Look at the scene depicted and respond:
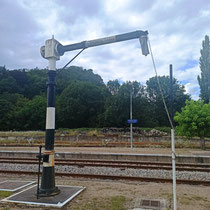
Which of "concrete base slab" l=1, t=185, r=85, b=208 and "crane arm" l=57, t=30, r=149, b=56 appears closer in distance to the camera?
"concrete base slab" l=1, t=185, r=85, b=208

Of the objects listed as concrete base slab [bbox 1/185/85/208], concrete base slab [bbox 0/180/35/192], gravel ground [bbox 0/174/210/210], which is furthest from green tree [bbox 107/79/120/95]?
concrete base slab [bbox 1/185/85/208]

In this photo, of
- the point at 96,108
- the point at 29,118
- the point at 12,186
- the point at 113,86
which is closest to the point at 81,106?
the point at 96,108

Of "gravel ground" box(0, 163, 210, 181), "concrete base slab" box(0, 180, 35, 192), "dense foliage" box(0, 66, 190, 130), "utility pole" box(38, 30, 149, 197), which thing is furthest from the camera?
"dense foliage" box(0, 66, 190, 130)

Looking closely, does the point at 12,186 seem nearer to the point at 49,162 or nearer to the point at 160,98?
the point at 49,162

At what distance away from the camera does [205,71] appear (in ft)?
156

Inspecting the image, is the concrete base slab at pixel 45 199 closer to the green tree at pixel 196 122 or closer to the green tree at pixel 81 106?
the green tree at pixel 196 122

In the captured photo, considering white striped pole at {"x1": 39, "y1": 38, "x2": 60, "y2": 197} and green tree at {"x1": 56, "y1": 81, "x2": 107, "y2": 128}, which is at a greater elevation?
green tree at {"x1": 56, "y1": 81, "x2": 107, "y2": 128}

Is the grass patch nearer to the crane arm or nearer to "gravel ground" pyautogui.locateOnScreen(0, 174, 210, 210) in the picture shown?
"gravel ground" pyautogui.locateOnScreen(0, 174, 210, 210)

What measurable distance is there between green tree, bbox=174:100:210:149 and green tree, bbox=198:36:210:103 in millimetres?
31645

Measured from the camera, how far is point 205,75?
1877 inches

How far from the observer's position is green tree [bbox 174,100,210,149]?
18.5 metres

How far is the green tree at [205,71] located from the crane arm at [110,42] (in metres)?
47.3

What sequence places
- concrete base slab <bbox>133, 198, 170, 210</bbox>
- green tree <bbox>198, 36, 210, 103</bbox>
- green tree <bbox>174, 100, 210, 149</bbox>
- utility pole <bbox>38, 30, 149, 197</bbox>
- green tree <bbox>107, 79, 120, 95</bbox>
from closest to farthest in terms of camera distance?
concrete base slab <bbox>133, 198, 170, 210</bbox> → utility pole <bbox>38, 30, 149, 197</bbox> → green tree <bbox>174, 100, 210, 149</bbox> → green tree <bbox>198, 36, 210, 103</bbox> → green tree <bbox>107, 79, 120, 95</bbox>

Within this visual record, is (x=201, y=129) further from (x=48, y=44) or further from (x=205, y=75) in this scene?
(x=205, y=75)
